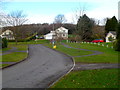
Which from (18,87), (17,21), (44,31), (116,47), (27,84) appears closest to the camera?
(18,87)

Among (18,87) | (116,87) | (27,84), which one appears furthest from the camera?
(27,84)

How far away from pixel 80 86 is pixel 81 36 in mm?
18937

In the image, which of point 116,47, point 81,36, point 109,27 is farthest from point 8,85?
point 109,27

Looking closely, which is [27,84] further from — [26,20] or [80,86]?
[26,20]

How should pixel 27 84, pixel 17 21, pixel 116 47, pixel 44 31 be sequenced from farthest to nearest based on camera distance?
pixel 44 31 < pixel 17 21 < pixel 116 47 < pixel 27 84

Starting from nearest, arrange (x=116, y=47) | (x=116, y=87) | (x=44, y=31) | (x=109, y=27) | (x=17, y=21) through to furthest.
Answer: (x=116, y=87)
(x=116, y=47)
(x=17, y=21)
(x=109, y=27)
(x=44, y=31)

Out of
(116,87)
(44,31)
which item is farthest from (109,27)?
(116,87)

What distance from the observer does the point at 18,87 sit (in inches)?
312

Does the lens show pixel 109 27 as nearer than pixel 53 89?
No

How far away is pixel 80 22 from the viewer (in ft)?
82.5

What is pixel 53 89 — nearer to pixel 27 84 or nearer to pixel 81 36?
pixel 27 84

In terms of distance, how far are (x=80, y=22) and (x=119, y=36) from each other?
694 centimetres

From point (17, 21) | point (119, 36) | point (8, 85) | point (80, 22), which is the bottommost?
point (8, 85)

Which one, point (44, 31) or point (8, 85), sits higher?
point (44, 31)
